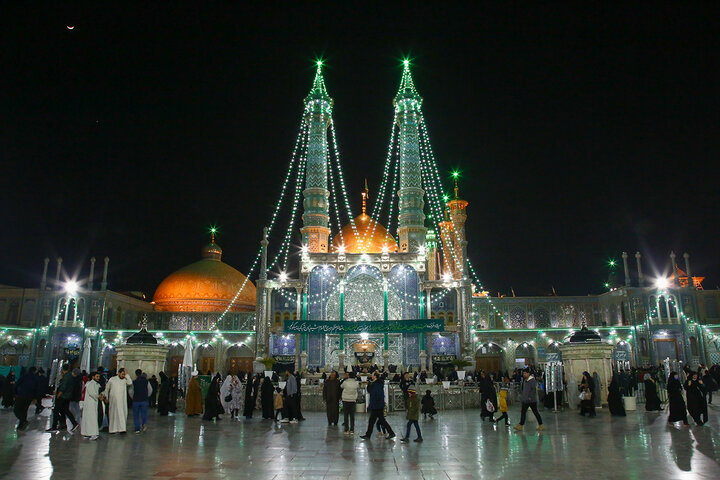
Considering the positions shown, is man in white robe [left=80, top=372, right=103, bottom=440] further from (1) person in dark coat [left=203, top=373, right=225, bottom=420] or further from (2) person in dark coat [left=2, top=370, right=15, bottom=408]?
(2) person in dark coat [left=2, top=370, right=15, bottom=408]

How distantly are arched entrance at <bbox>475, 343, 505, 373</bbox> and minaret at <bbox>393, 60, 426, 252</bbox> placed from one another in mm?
7518

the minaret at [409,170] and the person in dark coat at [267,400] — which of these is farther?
the minaret at [409,170]

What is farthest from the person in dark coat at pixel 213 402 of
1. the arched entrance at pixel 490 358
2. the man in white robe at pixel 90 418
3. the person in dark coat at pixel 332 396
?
the arched entrance at pixel 490 358

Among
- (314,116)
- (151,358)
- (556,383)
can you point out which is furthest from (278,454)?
(314,116)

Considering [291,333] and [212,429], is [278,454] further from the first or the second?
[291,333]

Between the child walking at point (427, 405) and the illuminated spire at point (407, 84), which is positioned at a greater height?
the illuminated spire at point (407, 84)

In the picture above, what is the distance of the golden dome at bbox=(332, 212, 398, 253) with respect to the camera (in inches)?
1594

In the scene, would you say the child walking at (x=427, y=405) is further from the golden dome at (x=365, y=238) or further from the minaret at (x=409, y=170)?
the golden dome at (x=365, y=238)

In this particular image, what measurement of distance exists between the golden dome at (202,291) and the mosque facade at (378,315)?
4.33m

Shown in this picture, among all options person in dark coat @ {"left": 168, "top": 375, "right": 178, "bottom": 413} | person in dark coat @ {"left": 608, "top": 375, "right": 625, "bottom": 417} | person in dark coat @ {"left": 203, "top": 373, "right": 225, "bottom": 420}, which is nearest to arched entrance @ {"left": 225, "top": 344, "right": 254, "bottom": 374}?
person in dark coat @ {"left": 168, "top": 375, "right": 178, "bottom": 413}

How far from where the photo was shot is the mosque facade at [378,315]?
110 feet

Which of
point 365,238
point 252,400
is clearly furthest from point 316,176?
point 252,400

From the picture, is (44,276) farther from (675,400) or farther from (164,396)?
(675,400)

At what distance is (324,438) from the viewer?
10992 mm
